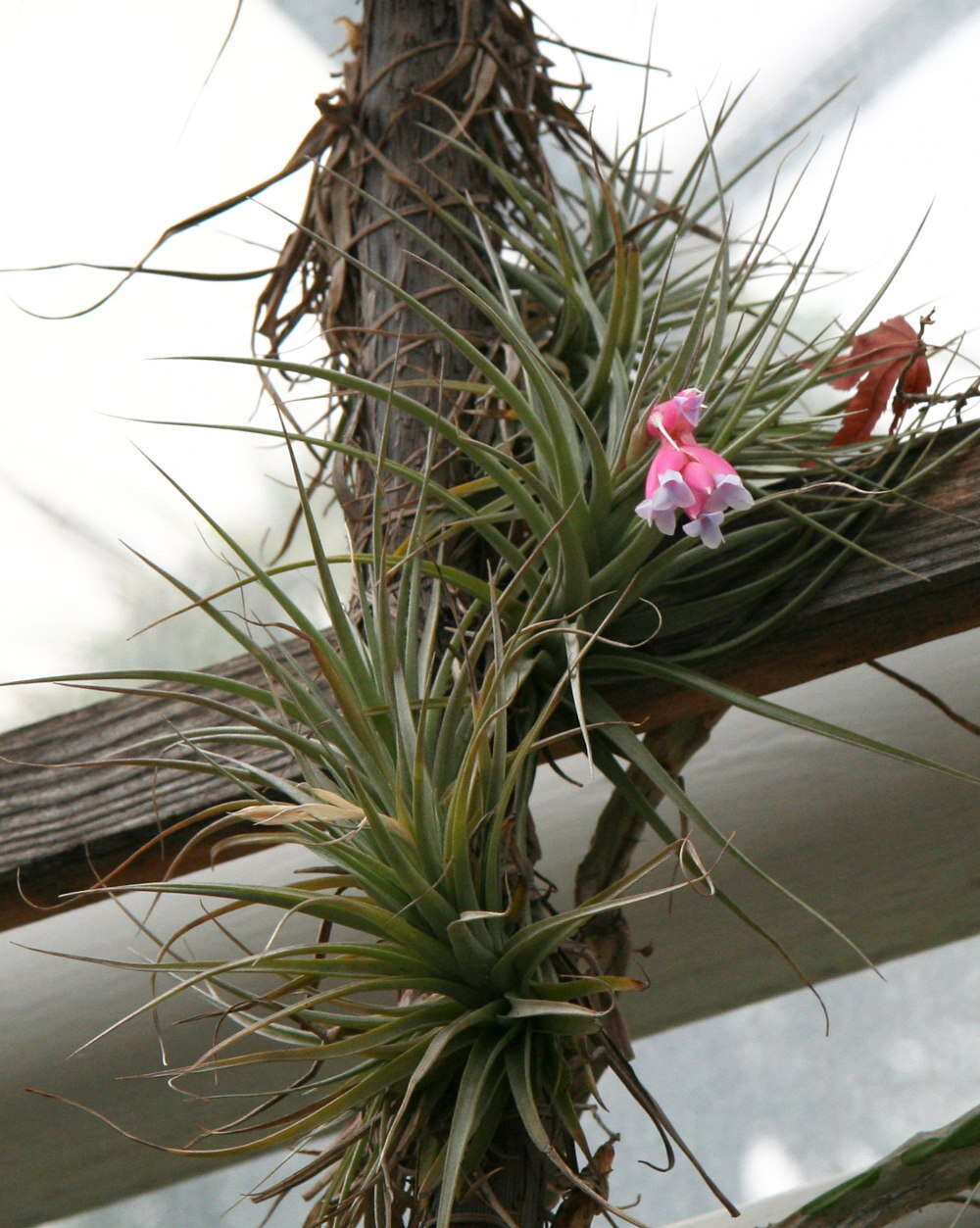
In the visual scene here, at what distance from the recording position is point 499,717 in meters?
0.49

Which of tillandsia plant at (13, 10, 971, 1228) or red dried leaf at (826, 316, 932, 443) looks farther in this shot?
red dried leaf at (826, 316, 932, 443)

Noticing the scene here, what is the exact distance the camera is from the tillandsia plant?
18.4 inches

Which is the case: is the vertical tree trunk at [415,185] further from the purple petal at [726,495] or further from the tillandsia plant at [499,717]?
the purple petal at [726,495]

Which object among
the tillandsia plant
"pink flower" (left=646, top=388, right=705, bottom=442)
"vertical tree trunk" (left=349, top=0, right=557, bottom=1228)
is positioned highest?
"vertical tree trunk" (left=349, top=0, right=557, bottom=1228)

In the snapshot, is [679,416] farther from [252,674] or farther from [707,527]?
[252,674]

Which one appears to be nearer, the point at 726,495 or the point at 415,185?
the point at 726,495

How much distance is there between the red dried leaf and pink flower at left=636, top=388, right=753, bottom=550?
0.16 m

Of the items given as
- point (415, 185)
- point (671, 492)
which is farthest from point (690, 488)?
point (415, 185)

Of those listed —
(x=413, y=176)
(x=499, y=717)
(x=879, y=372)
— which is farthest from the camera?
(x=413, y=176)

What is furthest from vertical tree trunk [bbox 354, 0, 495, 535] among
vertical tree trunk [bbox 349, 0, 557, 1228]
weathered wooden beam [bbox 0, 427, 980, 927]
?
weathered wooden beam [bbox 0, 427, 980, 927]

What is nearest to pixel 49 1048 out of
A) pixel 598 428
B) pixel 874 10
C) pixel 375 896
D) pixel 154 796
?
pixel 154 796

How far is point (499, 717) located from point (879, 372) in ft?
1.06

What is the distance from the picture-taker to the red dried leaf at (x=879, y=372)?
2.09 feet

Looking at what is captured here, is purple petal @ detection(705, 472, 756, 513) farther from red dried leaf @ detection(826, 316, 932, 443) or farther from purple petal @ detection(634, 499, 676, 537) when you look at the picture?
red dried leaf @ detection(826, 316, 932, 443)
